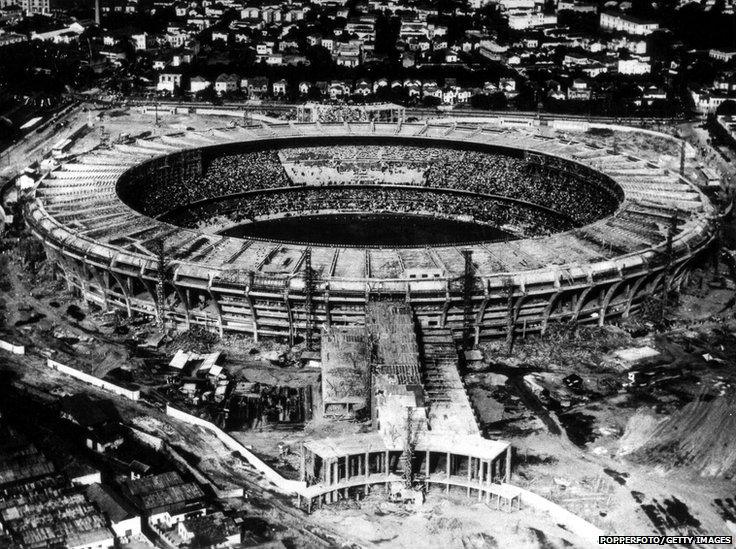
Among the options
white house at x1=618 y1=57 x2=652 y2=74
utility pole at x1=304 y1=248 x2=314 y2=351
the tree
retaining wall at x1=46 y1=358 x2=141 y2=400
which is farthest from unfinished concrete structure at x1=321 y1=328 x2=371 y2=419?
white house at x1=618 y1=57 x2=652 y2=74

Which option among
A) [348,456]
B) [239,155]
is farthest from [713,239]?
[239,155]

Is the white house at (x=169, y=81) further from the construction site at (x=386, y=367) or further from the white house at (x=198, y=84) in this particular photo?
the construction site at (x=386, y=367)

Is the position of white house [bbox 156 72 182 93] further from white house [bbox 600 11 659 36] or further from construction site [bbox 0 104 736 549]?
white house [bbox 600 11 659 36]

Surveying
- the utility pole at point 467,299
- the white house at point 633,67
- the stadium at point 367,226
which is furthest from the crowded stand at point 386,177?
the white house at point 633,67

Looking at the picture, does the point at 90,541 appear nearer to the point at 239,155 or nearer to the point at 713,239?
the point at 713,239

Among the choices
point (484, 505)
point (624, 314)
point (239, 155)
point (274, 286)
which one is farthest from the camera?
point (239, 155)

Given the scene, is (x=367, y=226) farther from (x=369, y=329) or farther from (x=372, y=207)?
(x=369, y=329)
